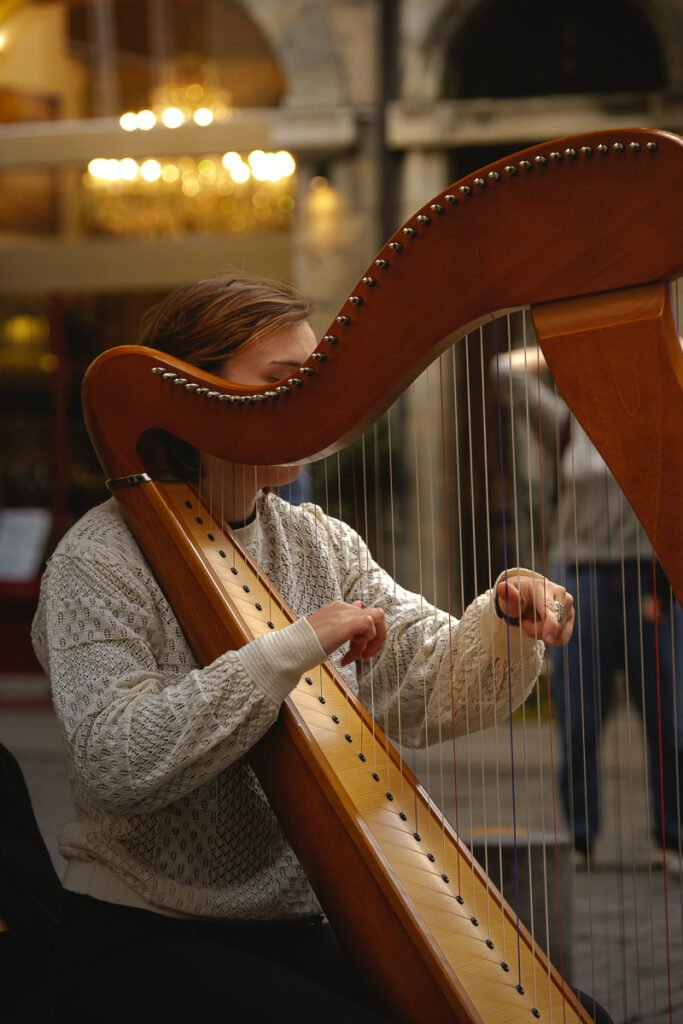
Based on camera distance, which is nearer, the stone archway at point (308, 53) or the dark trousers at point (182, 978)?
the dark trousers at point (182, 978)

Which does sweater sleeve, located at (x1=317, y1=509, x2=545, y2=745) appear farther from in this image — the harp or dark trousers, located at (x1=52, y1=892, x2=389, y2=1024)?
dark trousers, located at (x1=52, y1=892, x2=389, y2=1024)

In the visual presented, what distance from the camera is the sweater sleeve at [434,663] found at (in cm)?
179

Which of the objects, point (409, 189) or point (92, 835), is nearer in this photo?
point (92, 835)

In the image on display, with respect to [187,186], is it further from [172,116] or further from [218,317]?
[218,317]

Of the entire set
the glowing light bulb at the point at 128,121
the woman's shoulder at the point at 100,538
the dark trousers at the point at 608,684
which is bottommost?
the dark trousers at the point at 608,684

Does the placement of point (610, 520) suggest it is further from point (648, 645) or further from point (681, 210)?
point (681, 210)

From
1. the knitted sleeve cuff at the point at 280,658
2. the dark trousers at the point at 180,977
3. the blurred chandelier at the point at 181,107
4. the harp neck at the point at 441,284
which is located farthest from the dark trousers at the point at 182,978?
the blurred chandelier at the point at 181,107

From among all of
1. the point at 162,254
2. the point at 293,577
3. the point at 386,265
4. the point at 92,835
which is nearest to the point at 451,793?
the point at 293,577

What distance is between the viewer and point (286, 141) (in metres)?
6.60

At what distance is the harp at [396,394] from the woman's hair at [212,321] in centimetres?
6

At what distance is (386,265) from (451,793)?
328cm

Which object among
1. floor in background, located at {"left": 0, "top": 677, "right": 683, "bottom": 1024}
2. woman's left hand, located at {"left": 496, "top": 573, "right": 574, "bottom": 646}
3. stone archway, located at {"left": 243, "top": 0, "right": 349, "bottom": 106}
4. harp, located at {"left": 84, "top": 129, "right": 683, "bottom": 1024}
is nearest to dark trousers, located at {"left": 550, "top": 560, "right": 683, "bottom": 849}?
floor in background, located at {"left": 0, "top": 677, "right": 683, "bottom": 1024}

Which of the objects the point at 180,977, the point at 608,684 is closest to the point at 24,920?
the point at 180,977

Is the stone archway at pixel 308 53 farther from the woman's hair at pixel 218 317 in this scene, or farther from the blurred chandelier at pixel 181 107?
the woman's hair at pixel 218 317
